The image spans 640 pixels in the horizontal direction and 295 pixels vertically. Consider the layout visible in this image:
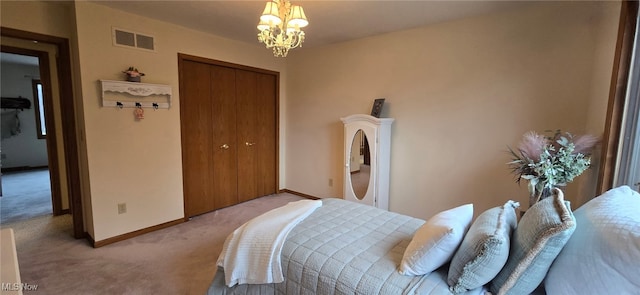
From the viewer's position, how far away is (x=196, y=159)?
3.50m

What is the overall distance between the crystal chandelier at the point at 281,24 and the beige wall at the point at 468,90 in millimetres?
1670

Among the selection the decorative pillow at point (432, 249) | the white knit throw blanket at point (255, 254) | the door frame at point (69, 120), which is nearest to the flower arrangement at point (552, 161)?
the decorative pillow at point (432, 249)

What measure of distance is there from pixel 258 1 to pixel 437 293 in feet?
8.13

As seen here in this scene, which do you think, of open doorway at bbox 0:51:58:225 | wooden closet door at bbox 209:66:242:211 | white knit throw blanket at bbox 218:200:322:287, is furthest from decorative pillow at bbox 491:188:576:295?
open doorway at bbox 0:51:58:225

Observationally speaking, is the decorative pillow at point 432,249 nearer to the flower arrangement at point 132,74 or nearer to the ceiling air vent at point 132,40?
the flower arrangement at point 132,74

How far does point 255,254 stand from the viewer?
1.59 m

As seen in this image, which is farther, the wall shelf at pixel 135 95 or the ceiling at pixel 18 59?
the ceiling at pixel 18 59

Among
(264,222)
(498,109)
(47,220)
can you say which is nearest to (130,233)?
(47,220)

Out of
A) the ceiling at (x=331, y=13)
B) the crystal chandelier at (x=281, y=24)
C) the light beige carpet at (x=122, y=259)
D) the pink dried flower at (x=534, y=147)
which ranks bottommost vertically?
the light beige carpet at (x=122, y=259)

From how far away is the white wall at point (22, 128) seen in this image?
19.3 ft

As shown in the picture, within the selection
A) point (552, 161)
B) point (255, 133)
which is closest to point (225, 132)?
point (255, 133)

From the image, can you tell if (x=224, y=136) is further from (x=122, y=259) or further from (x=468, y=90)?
(x=468, y=90)

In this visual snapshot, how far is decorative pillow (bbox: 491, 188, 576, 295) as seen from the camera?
101 cm

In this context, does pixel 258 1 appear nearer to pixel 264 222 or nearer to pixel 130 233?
pixel 264 222
